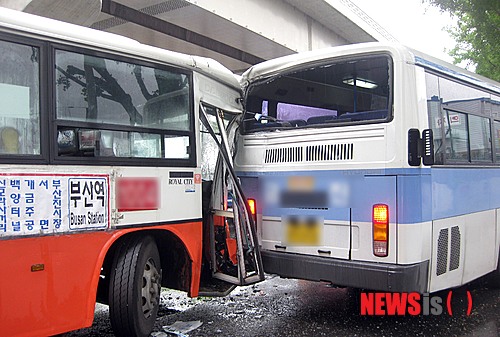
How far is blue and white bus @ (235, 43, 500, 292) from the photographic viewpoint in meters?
4.21

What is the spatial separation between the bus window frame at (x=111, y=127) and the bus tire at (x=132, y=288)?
72 cm

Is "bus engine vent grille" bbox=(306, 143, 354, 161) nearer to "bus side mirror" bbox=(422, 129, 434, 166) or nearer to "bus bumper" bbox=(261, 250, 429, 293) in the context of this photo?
"bus side mirror" bbox=(422, 129, 434, 166)

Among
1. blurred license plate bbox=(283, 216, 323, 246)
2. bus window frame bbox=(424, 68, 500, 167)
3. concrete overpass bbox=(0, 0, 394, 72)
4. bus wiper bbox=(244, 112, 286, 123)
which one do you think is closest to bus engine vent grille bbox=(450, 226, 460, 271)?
bus window frame bbox=(424, 68, 500, 167)

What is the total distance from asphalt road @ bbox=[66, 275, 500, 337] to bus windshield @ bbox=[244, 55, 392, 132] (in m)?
2.12

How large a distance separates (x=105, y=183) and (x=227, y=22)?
801 cm

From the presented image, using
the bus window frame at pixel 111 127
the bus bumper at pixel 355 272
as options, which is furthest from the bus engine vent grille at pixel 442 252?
the bus window frame at pixel 111 127

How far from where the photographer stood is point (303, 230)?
15.6 ft

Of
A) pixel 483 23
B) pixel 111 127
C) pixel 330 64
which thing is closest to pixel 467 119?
pixel 330 64

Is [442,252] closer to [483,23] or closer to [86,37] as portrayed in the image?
[86,37]

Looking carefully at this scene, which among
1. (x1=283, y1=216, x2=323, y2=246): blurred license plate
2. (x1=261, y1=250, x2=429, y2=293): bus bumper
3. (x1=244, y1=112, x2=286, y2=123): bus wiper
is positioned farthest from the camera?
(x1=244, y1=112, x2=286, y2=123): bus wiper

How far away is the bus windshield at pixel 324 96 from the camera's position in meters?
4.45

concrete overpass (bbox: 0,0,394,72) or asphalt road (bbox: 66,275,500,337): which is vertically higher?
concrete overpass (bbox: 0,0,394,72)

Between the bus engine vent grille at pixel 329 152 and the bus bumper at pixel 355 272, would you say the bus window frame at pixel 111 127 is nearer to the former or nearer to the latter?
the bus engine vent grille at pixel 329 152

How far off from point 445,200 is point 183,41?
9.10 m
